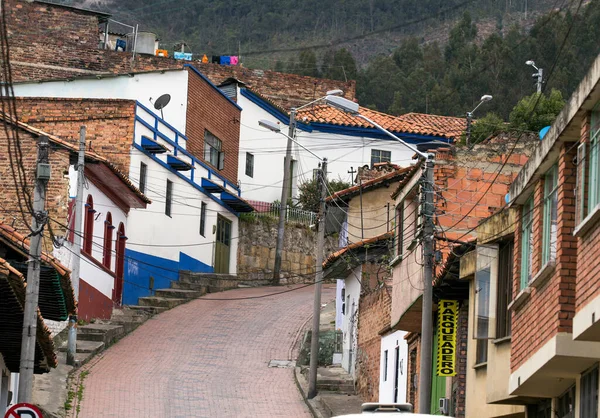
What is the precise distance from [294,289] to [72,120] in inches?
440

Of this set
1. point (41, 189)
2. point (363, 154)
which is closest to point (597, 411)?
point (41, 189)

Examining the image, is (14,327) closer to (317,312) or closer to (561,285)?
(561,285)

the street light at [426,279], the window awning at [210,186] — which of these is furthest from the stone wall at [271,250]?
the street light at [426,279]

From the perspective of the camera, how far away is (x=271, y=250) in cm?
5731

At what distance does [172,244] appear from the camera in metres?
50.0

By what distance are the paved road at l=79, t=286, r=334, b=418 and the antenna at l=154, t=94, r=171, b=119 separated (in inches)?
299

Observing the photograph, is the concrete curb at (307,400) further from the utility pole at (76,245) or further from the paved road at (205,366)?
the utility pole at (76,245)

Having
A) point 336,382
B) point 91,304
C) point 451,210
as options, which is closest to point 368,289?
point 336,382

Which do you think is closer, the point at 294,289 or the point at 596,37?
the point at 294,289

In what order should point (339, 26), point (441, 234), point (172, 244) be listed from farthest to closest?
point (339, 26) → point (172, 244) → point (441, 234)

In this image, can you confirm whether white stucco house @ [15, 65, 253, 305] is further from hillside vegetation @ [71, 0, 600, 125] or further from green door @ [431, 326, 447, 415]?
hillside vegetation @ [71, 0, 600, 125]

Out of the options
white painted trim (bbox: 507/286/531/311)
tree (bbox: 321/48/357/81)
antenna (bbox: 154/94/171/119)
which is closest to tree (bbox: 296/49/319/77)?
tree (bbox: 321/48/357/81)

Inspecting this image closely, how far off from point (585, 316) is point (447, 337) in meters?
10.8

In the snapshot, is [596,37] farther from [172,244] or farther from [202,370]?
[202,370]
